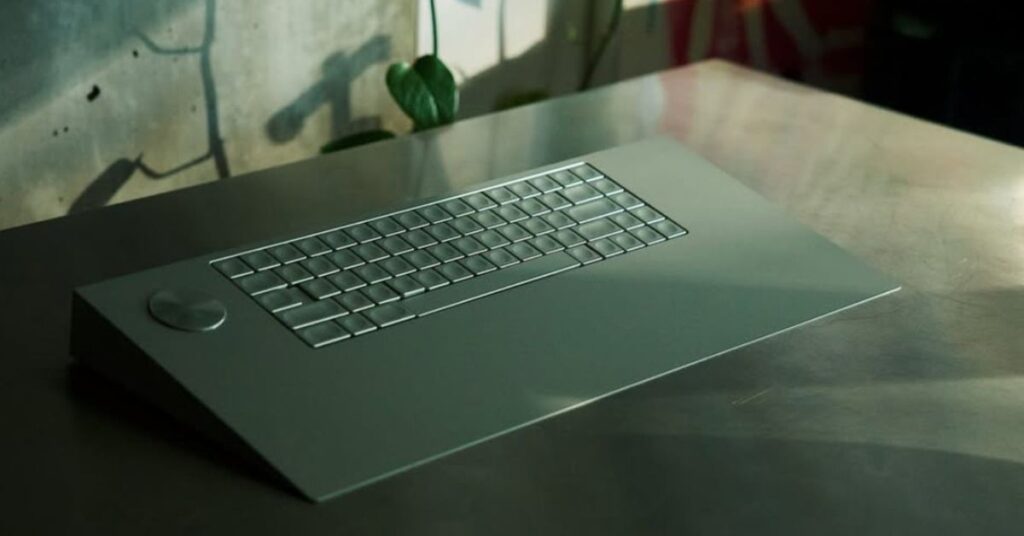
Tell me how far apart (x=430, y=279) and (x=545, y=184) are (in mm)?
164

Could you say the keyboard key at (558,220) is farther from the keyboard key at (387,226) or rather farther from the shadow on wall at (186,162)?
the shadow on wall at (186,162)

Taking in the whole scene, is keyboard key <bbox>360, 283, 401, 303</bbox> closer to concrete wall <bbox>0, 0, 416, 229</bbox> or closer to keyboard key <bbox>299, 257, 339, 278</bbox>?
keyboard key <bbox>299, 257, 339, 278</bbox>

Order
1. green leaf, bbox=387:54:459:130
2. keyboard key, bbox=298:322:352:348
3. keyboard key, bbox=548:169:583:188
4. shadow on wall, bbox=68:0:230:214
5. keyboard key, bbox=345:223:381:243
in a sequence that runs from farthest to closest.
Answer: green leaf, bbox=387:54:459:130 < shadow on wall, bbox=68:0:230:214 < keyboard key, bbox=548:169:583:188 < keyboard key, bbox=345:223:381:243 < keyboard key, bbox=298:322:352:348

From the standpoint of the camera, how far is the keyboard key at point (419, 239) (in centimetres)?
91

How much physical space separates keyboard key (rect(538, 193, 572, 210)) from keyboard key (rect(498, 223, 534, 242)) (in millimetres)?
42

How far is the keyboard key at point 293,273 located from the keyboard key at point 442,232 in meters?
0.10

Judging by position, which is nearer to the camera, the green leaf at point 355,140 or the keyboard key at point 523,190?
the keyboard key at point 523,190

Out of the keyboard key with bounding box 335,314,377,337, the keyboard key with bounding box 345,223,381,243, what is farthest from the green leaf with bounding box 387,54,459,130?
the keyboard key with bounding box 335,314,377,337

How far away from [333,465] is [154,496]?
0.27 feet

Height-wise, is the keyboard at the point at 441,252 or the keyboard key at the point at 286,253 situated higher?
the keyboard key at the point at 286,253

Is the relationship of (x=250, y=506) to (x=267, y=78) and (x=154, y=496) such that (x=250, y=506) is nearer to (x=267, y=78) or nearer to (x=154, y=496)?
(x=154, y=496)

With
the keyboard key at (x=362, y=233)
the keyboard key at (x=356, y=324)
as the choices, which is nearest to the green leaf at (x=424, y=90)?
the keyboard key at (x=362, y=233)

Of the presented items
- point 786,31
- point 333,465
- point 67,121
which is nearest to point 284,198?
point 67,121

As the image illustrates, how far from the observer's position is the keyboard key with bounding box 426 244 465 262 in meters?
0.90
